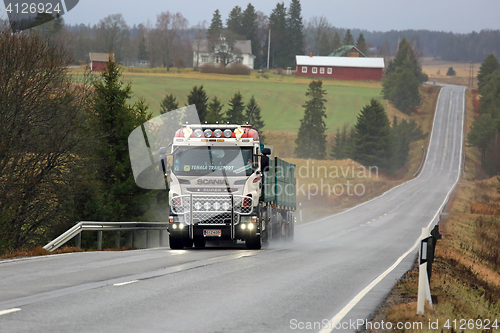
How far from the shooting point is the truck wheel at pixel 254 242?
1778cm

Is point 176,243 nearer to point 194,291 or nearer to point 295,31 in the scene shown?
point 194,291

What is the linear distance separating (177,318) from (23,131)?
18.0 metres

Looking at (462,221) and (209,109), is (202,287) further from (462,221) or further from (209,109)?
(209,109)

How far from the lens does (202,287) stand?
10.0 m

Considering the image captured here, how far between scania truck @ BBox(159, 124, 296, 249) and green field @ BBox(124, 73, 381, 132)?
80473mm

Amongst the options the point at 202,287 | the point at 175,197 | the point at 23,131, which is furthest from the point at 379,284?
the point at 23,131

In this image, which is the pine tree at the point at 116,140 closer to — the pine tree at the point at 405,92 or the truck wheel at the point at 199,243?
the truck wheel at the point at 199,243

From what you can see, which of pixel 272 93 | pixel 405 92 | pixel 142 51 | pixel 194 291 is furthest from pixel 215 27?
pixel 194 291

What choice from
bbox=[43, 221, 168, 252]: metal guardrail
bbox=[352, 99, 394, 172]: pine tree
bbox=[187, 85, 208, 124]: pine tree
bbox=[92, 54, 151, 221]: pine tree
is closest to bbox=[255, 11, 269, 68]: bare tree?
bbox=[352, 99, 394, 172]: pine tree

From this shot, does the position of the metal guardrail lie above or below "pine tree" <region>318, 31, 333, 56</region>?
below

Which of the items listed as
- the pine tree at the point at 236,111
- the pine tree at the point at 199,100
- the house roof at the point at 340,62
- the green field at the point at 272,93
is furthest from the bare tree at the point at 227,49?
the pine tree at the point at 199,100

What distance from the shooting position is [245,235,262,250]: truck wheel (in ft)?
58.3

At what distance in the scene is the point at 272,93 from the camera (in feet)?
403

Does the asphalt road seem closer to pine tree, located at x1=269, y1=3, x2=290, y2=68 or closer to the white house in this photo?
the white house
